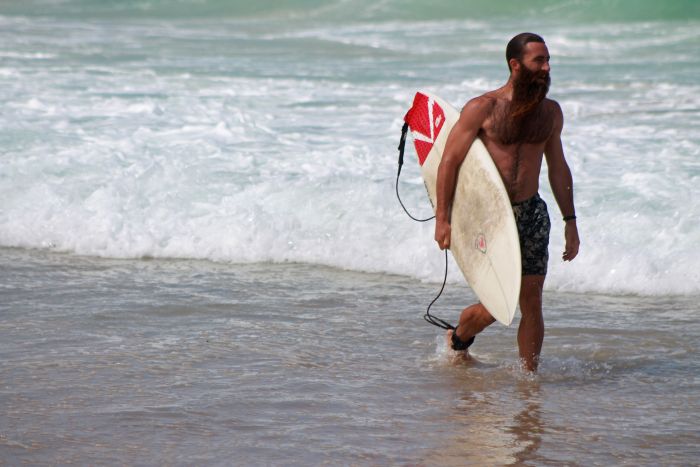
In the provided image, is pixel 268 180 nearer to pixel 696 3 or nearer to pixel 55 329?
pixel 55 329

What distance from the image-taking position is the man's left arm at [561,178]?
454cm

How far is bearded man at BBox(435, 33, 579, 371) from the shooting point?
14.1 feet

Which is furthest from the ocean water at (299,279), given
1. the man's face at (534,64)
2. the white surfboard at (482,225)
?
the man's face at (534,64)

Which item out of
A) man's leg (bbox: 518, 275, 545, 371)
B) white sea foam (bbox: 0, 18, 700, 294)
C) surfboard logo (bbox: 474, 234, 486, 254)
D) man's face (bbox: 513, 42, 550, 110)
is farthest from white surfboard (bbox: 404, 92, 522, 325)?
white sea foam (bbox: 0, 18, 700, 294)

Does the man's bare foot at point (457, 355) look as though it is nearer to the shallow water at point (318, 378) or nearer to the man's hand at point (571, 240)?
the shallow water at point (318, 378)

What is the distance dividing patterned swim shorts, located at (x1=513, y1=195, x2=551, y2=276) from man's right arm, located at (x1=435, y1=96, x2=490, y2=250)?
0.27 m

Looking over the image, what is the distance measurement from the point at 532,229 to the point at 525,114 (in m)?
0.46

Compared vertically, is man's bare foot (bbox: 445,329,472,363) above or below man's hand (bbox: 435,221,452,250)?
below

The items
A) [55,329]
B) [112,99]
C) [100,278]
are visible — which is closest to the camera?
[55,329]

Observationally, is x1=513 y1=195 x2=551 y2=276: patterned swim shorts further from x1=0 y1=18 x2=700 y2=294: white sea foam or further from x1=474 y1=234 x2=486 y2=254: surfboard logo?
x1=0 y1=18 x2=700 y2=294: white sea foam

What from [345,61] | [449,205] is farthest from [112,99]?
[449,205]

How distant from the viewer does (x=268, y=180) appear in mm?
8602

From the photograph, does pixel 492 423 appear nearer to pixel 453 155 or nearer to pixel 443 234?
pixel 443 234

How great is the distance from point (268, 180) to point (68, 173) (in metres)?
1.58
